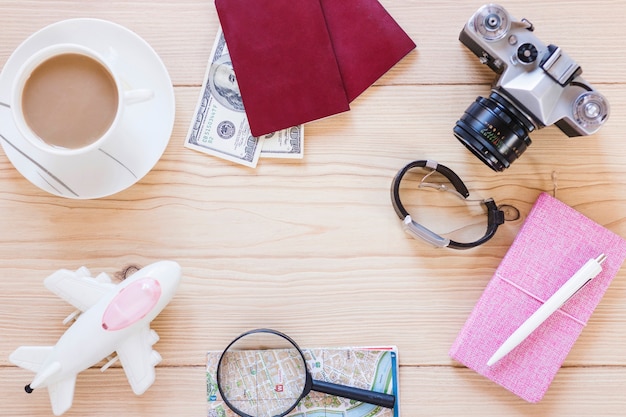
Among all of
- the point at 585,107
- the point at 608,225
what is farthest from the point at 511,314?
the point at 585,107

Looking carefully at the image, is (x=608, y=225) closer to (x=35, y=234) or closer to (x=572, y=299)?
(x=572, y=299)

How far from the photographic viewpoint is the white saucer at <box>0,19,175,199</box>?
84cm

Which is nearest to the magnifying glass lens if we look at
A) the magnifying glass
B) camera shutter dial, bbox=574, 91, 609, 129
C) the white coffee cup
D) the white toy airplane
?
the magnifying glass

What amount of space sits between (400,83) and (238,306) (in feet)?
1.30

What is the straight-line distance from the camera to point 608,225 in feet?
2.97

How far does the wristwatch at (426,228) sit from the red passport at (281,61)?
13 cm

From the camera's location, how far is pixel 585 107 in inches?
31.5

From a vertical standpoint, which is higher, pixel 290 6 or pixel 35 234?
pixel 290 6

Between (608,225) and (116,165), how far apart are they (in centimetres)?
70

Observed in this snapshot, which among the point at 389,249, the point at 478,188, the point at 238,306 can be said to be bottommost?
the point at 238,306

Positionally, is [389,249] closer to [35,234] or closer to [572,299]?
[572,299]

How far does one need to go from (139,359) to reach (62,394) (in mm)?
106

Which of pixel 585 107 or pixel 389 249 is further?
pixel 389 249

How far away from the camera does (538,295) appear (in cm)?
89
